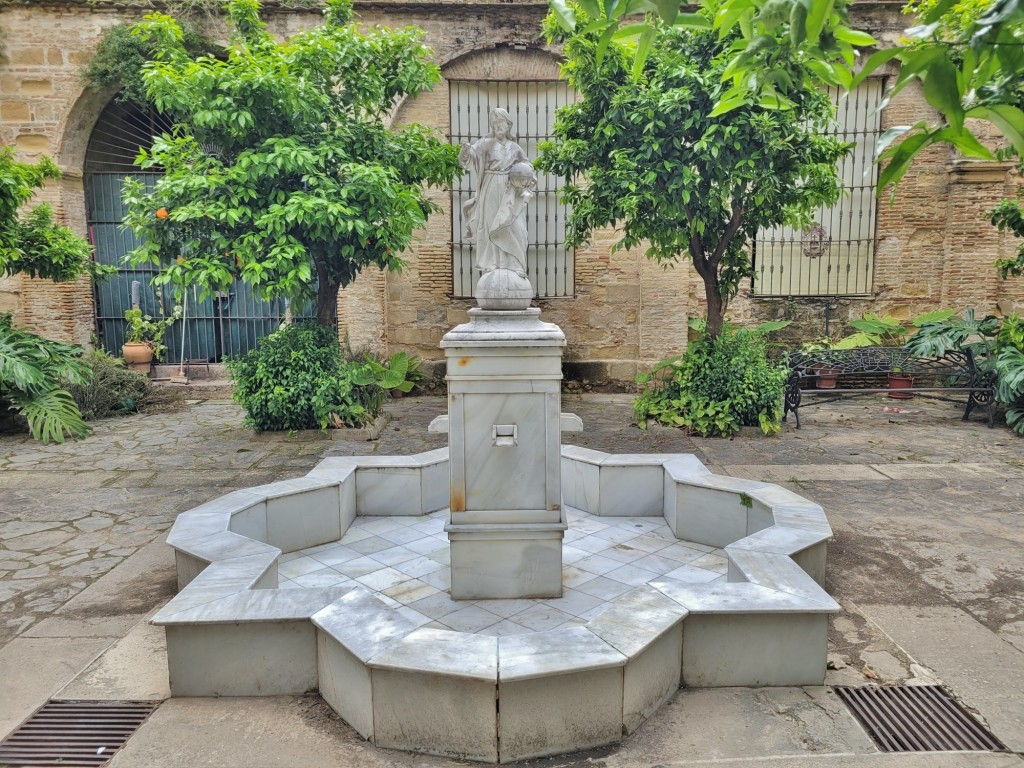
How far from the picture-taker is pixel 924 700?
3098 mm

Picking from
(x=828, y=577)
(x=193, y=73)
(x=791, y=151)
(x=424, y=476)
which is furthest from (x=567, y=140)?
(x=828, y=577)

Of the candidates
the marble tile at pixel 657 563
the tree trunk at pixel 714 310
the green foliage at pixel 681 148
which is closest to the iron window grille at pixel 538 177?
the green foliage at pixel 681 148

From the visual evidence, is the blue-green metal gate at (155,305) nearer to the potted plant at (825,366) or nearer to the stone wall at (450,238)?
the stone wall at (450,238)

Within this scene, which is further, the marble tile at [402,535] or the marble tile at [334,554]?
the marble tile at [402,535]

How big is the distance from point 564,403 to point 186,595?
25.1 ft

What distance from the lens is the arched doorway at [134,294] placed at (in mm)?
11508

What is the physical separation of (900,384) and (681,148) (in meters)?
5.55

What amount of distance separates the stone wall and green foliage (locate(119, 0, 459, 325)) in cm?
305

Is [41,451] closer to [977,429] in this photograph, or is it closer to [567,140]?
[567,140]

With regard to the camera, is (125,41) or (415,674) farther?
(125,41)

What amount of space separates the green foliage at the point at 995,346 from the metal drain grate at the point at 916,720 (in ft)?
20.7

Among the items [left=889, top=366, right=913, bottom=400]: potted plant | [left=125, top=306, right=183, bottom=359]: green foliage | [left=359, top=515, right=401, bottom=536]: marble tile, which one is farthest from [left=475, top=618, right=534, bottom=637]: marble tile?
[left=125, top=306, right=183, bottom=359]: green foliage

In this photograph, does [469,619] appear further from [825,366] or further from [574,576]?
[825,366]

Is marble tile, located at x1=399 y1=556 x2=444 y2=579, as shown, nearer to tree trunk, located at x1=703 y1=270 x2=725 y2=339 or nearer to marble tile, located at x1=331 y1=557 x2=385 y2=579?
marble tile, located at x1=331 y1=557 x2=385 y2=579
